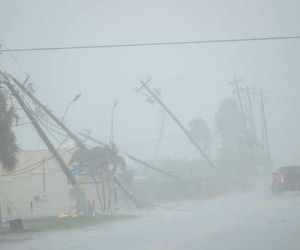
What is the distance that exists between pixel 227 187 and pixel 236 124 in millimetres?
20268

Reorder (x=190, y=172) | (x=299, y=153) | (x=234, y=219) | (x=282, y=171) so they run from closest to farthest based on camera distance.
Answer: (x=234, y=219) < (x=282, y=171) < (x=190, y=172) < (x=299, y=153)

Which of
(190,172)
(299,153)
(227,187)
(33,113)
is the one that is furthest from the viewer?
(299,153)

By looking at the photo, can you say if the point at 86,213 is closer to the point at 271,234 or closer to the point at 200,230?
the point at 200,230

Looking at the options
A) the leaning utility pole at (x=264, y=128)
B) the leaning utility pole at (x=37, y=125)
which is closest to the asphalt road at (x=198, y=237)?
the leaning utility pole at (x=37, y=125)

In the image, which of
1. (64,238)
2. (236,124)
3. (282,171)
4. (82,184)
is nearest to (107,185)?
(82,184)

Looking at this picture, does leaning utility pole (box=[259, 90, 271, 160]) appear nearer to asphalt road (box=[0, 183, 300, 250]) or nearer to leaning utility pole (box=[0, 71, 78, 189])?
leaning utility pole (box=[0, 71, 78, 189])

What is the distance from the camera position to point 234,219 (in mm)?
23875

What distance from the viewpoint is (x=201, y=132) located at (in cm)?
7800

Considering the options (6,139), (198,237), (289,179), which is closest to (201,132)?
(289,179)

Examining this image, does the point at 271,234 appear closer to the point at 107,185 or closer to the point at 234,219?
the point at 234,219

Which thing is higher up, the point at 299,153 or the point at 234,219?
the point at 299,153

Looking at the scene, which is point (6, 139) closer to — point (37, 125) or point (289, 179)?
point (37, 125)

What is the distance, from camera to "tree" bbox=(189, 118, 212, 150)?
7756 centimetres

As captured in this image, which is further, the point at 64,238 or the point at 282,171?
the point at 282,171
